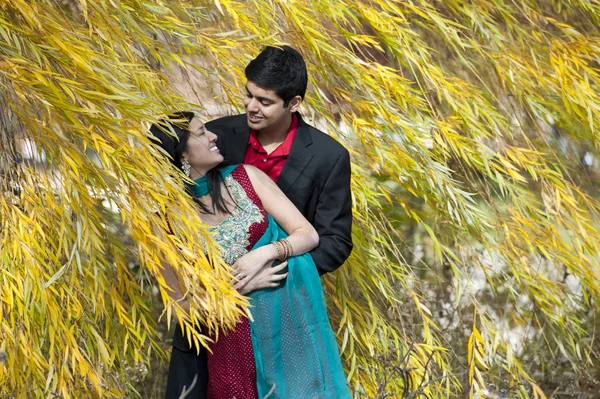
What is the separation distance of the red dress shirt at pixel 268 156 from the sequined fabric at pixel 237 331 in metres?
0.14

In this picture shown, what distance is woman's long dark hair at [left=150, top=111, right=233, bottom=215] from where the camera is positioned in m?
2.34

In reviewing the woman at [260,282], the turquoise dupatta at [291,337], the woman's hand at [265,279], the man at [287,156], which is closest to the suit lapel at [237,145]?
the man at [287,156]

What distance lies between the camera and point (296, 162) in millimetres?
2486

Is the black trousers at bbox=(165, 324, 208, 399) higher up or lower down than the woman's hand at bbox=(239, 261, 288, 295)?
lower down

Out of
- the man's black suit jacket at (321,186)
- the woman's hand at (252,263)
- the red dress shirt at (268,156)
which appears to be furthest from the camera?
the red dress shirt at (268,156)

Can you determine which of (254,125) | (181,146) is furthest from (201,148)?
(254,125)

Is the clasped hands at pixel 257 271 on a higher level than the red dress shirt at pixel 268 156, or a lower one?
lower

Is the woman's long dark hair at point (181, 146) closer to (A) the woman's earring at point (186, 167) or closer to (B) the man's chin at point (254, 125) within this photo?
(A) the woman's earring at point (186, 167)

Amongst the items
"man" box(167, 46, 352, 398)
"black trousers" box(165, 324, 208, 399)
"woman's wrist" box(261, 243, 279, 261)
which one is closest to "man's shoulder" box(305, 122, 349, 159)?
"man" box(167, 46, 352, 398)

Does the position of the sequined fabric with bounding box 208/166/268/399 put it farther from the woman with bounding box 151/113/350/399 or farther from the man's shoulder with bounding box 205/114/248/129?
the man's shoulder with bounding box 205/114/248/129

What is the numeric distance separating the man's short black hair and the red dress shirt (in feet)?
0.45

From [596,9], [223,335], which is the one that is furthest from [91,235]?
[596,9]

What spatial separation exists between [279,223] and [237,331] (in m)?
0.31

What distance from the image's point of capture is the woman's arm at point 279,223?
2.31 m
